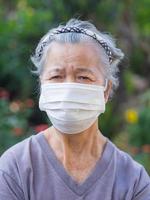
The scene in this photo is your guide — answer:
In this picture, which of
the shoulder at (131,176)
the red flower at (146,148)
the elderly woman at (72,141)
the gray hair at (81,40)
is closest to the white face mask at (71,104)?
the elderly woman at (72,141)

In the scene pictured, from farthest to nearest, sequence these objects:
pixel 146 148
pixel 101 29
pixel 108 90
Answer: pixel 101 29 → pixel 146 148 → pixel 108 90

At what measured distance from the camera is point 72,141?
3.38 meters

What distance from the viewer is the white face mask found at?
330 cm

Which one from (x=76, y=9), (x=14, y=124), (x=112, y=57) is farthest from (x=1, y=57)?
(x=112, y=57)

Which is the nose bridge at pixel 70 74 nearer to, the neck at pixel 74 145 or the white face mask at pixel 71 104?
the white face mask at pixel 71 104

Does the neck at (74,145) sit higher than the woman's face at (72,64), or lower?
lower

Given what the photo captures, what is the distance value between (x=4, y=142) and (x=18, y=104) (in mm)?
1387

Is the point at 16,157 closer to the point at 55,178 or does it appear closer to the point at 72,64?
the point at 55,178

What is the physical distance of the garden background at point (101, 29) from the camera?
7.96 m

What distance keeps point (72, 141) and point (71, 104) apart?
0.18m

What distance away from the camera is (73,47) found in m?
3.29

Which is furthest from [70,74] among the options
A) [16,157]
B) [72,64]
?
[16,157]

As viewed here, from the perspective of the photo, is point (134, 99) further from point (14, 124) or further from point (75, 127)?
point (75, 127)

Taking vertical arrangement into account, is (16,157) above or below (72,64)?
below
